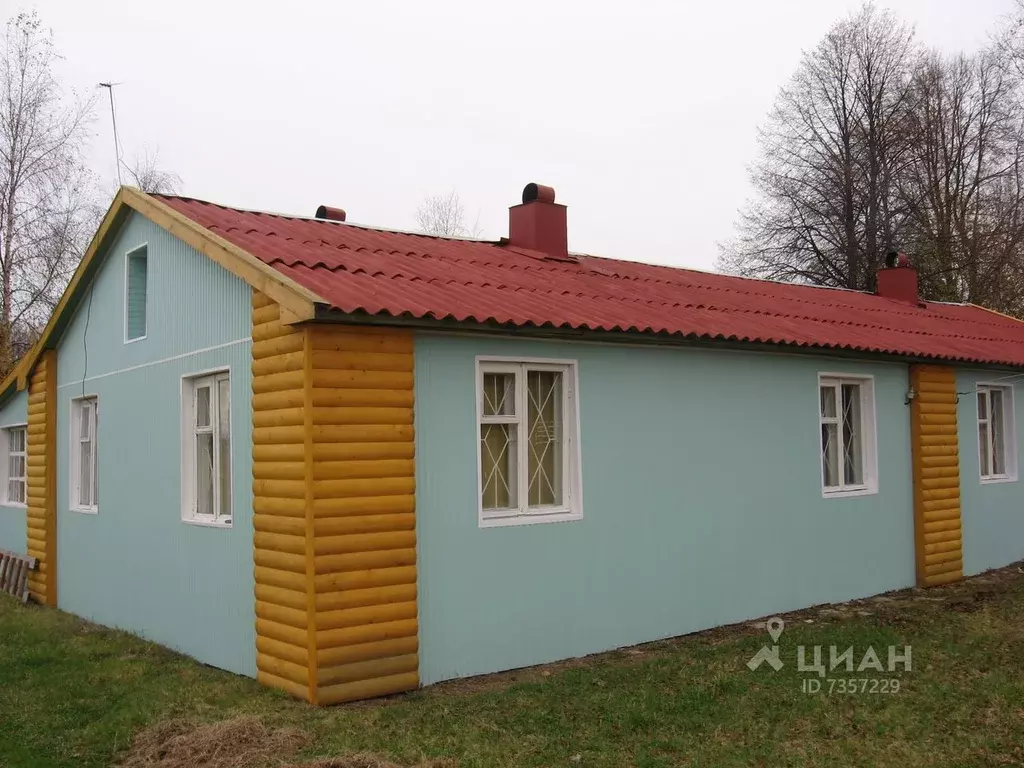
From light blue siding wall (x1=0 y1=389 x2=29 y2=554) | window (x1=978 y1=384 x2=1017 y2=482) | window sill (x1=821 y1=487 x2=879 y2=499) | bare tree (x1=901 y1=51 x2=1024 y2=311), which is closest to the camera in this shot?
window sill (x1=821 y1=487 x2=879 y2=499)

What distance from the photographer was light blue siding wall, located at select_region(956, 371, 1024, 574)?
13016 millimetres

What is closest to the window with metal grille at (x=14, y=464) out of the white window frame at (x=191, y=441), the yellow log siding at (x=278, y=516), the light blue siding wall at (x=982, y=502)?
the white window frame at (x=191, y=441)

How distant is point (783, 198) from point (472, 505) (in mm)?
22338

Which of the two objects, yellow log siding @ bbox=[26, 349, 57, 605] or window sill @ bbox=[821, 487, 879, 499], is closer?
window sill @ bbox=[821, 487, 879, 499]

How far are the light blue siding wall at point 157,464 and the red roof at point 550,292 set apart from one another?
828 millimetres

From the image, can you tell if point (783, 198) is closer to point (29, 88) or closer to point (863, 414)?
point (863, 414)

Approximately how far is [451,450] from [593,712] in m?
2.28

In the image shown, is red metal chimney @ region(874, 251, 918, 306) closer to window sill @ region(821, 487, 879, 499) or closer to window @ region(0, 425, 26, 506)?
window sill @ region(821, 487, 879, 499)

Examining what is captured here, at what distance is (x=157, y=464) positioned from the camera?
9633 millimetres

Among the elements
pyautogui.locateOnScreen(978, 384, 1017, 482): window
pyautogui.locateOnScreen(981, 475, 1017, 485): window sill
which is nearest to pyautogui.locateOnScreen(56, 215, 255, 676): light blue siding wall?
pyautogui.locateOnScreen(981, 475, 1017, 485): window sill

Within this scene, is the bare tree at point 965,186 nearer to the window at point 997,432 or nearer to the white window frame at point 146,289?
the window at point 997,432

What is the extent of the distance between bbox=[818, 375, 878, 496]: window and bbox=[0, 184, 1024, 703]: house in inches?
1.3

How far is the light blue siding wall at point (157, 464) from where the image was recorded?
8.13 m

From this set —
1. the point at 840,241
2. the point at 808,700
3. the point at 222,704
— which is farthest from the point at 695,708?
the point at 840,241
